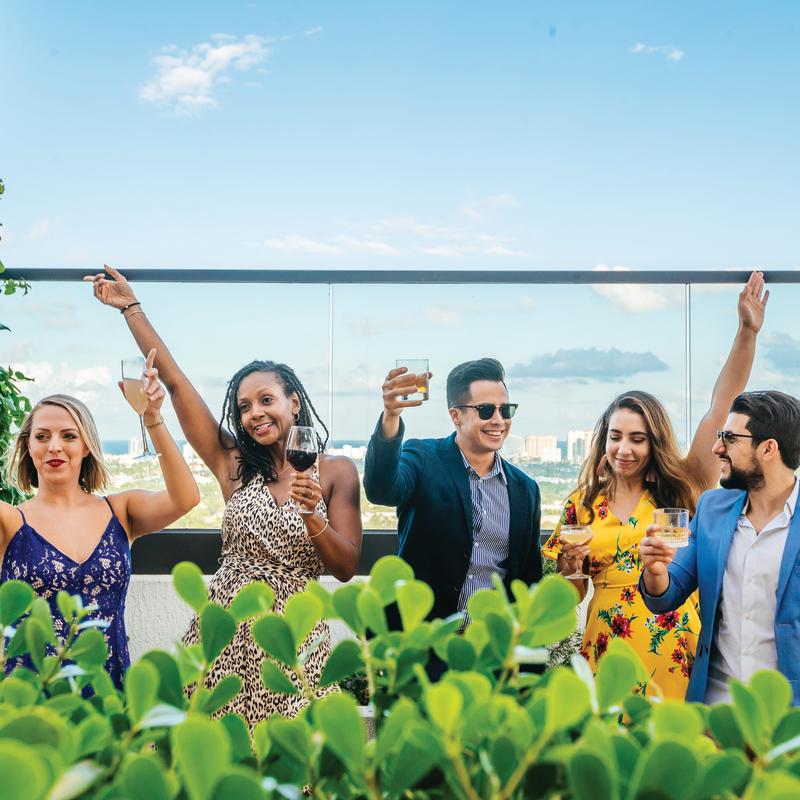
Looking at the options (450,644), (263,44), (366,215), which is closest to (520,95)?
(366,215)

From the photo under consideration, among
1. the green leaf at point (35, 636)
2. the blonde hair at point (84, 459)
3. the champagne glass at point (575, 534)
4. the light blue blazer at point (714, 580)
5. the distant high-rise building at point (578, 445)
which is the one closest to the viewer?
the green leaf at point (35, 636)

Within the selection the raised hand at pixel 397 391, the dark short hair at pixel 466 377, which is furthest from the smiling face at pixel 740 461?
the raised hand at pixel 397 391

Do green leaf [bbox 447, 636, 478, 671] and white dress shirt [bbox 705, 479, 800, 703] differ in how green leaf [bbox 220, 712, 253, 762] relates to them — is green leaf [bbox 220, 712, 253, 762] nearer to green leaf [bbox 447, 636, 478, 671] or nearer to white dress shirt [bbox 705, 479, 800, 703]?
green leaf [bbox 447, 636, 478, 671]

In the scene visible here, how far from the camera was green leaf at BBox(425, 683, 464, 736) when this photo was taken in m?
0.50

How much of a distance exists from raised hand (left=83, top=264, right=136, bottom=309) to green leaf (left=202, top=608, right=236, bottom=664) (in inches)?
105

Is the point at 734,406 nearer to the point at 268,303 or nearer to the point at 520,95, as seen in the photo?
the point at 268,303

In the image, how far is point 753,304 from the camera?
3221mm

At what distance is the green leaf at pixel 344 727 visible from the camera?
19.6 inches

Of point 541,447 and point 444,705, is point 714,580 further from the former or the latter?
point 444,705

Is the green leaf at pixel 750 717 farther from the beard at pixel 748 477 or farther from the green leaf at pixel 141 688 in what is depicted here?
the beard at pixel 748 477

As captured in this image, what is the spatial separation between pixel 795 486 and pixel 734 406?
10.3 inches

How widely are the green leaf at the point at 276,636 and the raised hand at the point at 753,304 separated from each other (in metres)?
2.86

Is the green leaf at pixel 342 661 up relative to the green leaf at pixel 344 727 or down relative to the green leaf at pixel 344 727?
down

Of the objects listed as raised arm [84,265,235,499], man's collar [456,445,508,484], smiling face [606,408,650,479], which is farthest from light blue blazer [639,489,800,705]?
raised arm [84,265,235,499]
